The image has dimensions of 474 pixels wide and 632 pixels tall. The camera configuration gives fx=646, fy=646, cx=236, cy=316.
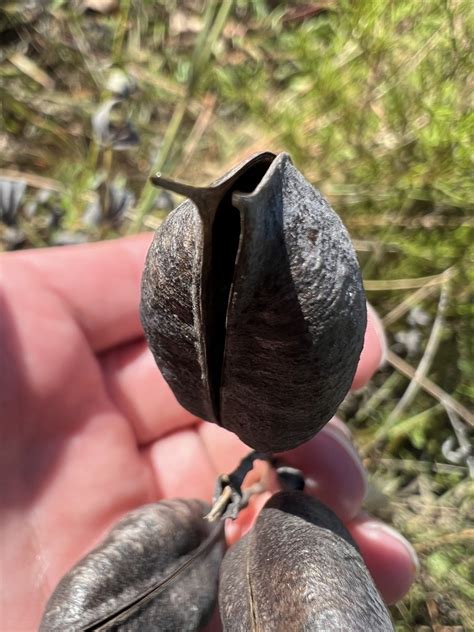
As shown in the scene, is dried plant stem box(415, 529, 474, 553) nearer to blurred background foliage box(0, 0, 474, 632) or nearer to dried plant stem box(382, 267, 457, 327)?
blurred background foliage box(0, 0, 474, 632)

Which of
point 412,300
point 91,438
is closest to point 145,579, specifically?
point 91,438

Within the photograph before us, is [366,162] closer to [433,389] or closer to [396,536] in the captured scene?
[433,389]

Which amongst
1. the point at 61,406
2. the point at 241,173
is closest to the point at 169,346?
the point at 241,173

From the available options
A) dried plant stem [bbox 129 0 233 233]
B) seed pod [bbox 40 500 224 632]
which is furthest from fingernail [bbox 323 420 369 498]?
dried plant stem [bbox 129 0 233 233]

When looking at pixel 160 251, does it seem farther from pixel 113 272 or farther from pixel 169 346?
pixel 113 272

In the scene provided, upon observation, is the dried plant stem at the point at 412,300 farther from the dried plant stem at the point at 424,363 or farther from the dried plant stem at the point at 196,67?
the dried plant stem at the point at 196,67

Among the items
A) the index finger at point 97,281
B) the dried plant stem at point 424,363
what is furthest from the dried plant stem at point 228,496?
the dried plant stem at point 424,363
